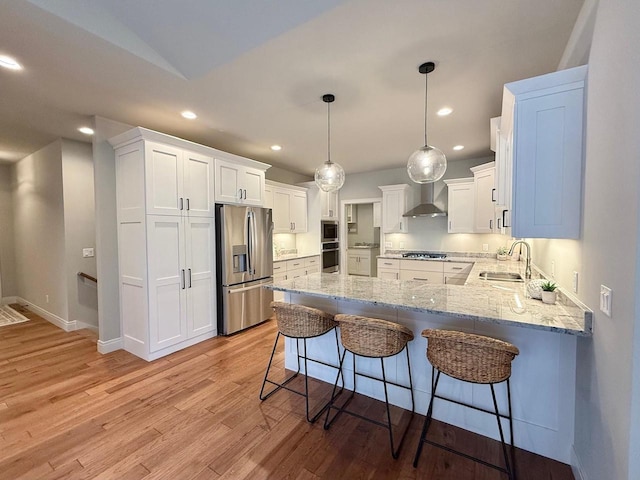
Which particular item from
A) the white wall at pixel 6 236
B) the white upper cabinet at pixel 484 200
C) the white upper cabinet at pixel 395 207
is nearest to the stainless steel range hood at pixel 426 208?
the white upper cabinet at pixel 395 207

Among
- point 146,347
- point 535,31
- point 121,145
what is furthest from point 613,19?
point 146,347

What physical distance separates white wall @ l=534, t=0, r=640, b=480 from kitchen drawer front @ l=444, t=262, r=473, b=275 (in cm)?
316

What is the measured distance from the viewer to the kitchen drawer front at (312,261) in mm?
5629

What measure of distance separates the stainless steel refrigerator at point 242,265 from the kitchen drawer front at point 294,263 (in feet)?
2.91

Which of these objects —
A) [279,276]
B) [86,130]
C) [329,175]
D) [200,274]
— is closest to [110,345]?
[200,274]

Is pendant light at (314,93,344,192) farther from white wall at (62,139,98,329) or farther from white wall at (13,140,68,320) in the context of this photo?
white wall at (13,140,68,320)

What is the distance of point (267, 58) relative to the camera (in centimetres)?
208

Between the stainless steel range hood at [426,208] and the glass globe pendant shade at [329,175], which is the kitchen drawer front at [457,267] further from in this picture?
the glass globe pendant shade at [329,175]

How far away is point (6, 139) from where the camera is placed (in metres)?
3.87

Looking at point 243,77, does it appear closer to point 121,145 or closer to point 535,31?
point 121,145

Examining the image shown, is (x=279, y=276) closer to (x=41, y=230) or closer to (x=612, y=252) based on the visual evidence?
(x=41, y=230)

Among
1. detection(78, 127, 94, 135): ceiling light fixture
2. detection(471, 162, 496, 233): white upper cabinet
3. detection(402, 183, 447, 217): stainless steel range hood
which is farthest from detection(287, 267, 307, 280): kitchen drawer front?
detection(78, 127, 94, 135): ceiling light fixture

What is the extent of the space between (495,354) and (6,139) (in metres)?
6.15

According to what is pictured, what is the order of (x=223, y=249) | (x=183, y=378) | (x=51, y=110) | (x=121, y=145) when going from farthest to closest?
(x=223, y=249) < (x=121, y=145) < (x=51, y=110) < (x=183, y=378)
